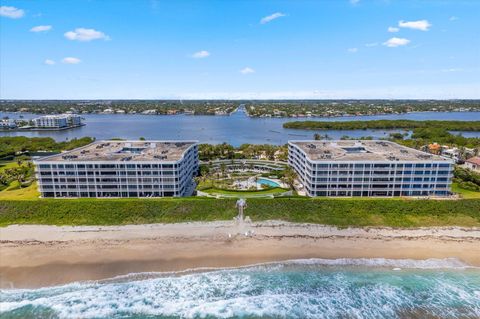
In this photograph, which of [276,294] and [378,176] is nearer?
[276,294]

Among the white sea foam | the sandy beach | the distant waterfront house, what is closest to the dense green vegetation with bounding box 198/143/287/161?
the sandy beach

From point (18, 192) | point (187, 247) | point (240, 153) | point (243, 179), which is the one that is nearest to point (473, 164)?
point (243, 179)

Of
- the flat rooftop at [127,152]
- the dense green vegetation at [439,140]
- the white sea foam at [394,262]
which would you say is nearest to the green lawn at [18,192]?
the flat rooftop at [127,152]

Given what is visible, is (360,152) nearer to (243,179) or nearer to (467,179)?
(467,179)

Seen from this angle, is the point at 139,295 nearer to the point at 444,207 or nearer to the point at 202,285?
the point at 202,285

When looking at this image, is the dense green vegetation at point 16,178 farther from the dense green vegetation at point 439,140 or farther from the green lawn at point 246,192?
the dense green vegetation at point 439,140
